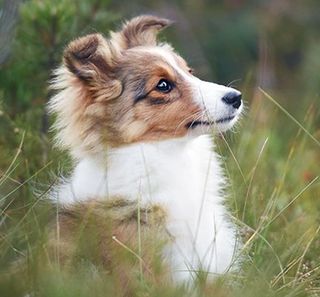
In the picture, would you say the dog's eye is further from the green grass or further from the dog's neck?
the green grass

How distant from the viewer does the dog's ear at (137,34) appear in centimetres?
652

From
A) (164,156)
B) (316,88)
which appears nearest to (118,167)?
(164,156)

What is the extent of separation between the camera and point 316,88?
42.7 feet

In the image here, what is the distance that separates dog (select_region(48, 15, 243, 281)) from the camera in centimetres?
581

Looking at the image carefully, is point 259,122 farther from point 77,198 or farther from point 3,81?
point 77,198

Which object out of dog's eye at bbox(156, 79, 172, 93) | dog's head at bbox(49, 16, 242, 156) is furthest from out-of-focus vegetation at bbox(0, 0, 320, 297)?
dog's eye at bbox(156, 79, 172, 93)

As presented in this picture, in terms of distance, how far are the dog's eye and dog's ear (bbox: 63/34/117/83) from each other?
29 centimetres

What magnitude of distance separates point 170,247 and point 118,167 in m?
0.57

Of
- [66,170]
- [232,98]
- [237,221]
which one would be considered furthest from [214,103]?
[66,170]


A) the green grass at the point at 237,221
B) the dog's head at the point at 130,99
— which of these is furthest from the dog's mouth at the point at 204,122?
the green grass at the point at 237,221

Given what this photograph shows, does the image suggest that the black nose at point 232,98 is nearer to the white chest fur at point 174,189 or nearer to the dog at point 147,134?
the dog at point 147,134

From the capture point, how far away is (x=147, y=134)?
5.94m

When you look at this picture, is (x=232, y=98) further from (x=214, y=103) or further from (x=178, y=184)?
(x=178, y=184)

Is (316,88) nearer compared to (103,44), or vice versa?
(103,44)
